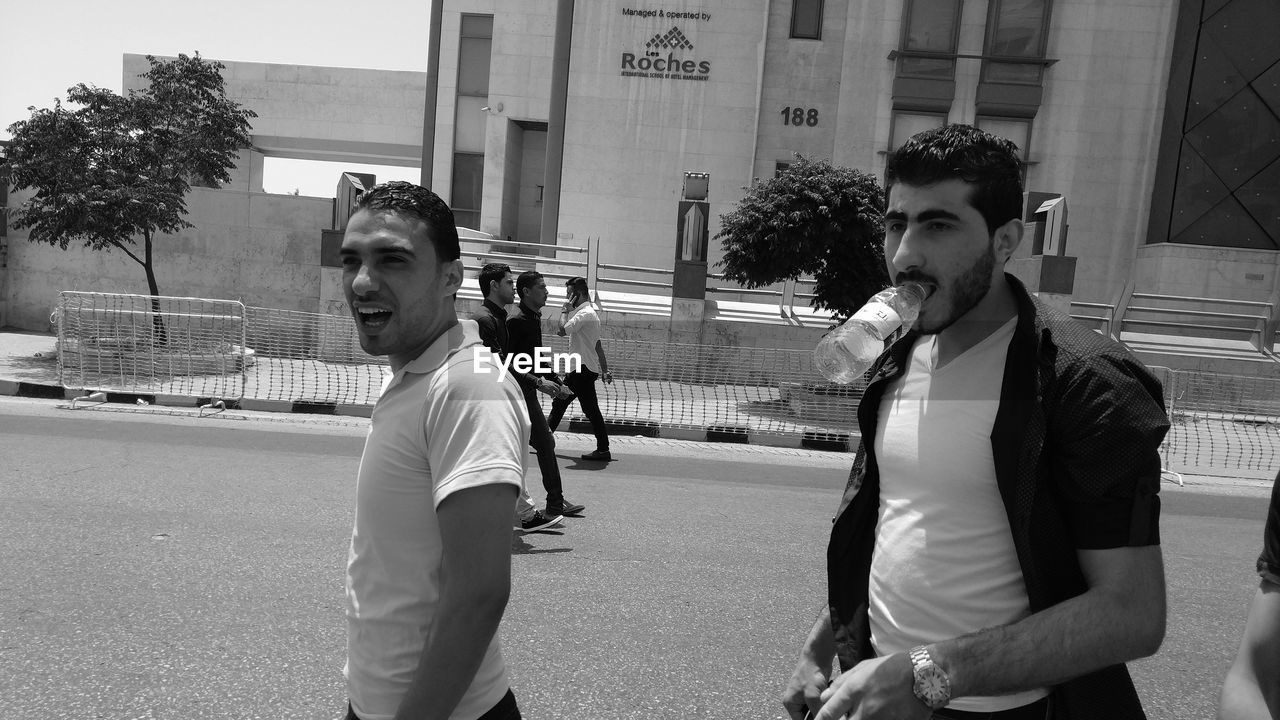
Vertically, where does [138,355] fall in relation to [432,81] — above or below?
below

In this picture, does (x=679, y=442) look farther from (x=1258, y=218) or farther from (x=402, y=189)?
(x=1258, y=218)

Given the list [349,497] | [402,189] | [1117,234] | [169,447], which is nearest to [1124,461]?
[402,189]

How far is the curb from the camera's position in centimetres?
1204

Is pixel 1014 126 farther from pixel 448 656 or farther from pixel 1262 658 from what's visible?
pixel 448 656

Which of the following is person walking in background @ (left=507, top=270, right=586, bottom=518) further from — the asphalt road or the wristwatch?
the wristwatch

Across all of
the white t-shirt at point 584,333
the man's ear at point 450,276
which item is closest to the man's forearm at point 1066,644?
the man's ear at point 450,276

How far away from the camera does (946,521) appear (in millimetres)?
1735

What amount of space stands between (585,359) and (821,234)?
6979 mm

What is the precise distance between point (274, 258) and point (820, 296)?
11.4 metres

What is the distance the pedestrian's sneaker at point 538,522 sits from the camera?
6.62m

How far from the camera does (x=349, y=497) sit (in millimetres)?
7305

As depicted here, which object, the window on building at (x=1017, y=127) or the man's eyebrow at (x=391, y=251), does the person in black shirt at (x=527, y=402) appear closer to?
the man's eyebrow at (x=391, y=251)

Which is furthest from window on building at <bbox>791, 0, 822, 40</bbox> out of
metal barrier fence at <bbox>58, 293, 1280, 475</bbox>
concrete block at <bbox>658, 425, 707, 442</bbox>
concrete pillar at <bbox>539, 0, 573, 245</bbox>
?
concrete block at <bbox>658, 425, 707, 442</bbox>

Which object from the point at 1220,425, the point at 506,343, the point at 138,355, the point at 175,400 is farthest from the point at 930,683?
the point at 1220,425
